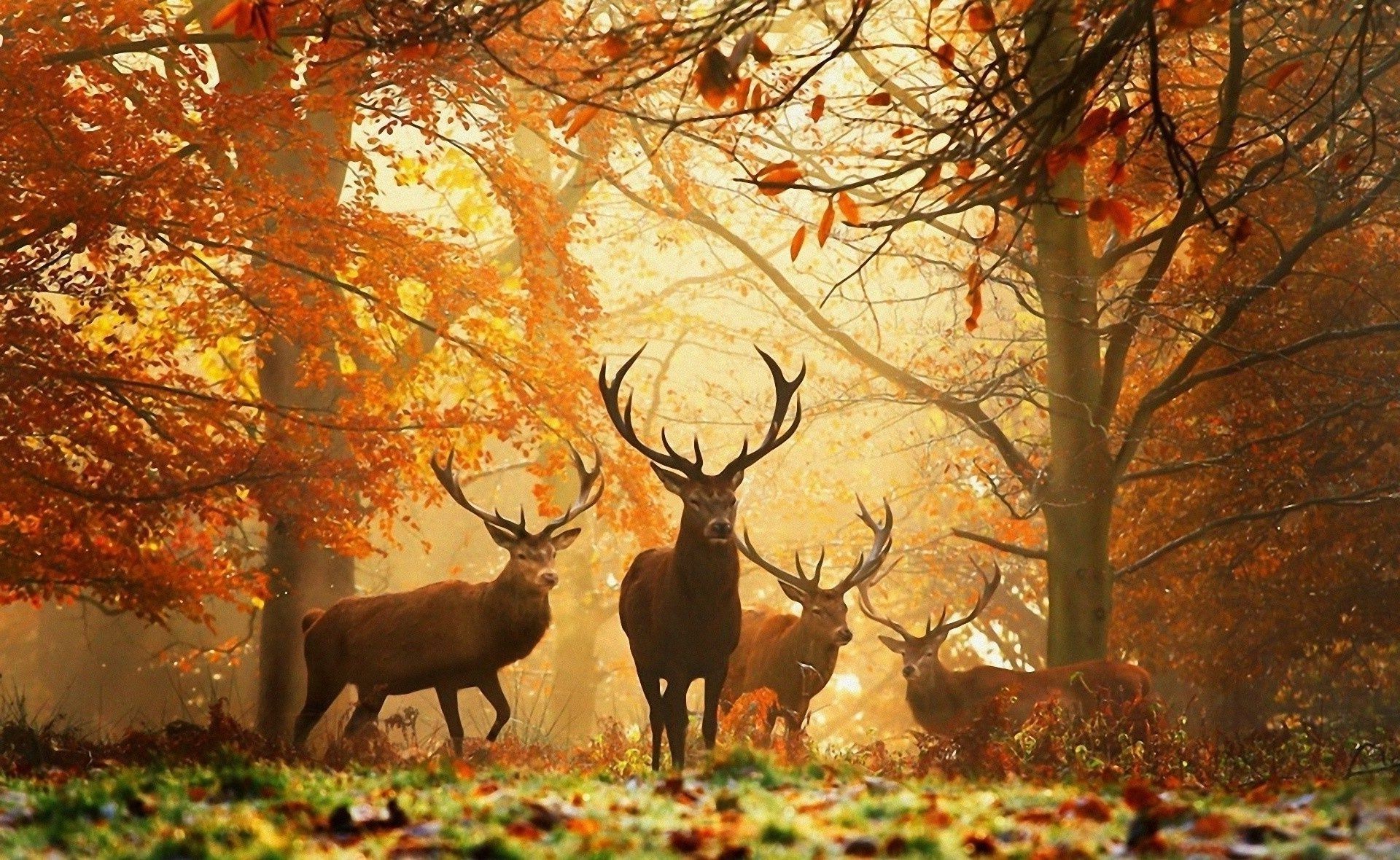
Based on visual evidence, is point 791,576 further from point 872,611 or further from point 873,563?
point 872,611

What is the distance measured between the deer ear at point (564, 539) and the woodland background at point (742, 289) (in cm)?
157

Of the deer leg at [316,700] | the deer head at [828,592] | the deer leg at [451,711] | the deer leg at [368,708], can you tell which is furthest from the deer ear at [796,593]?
the deer leg at [316,700]

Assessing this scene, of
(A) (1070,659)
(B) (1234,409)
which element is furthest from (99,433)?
(B) (1234,409)

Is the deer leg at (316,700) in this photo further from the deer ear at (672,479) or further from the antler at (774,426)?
the antler at (774,426)

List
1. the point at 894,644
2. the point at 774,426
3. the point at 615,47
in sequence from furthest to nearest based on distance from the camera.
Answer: the point at 894,644 → the point at 774,426 → the point at 615,47

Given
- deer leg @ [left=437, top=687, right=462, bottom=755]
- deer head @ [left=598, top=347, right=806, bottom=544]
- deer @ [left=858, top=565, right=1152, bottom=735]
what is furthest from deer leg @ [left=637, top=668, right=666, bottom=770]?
deer @ [left=858, top=565, right=1152, bottom=735]

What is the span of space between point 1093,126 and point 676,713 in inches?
206

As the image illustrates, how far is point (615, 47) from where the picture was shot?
6.33m

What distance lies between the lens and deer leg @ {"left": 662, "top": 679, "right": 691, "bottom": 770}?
9695 mm

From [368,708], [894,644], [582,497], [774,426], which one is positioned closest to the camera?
[774,426]

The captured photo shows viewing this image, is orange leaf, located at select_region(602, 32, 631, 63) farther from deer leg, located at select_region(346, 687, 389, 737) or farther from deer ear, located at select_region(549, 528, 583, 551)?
deer leg, located at select_region(346, 687, 389, 737)

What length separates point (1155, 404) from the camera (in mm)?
12703

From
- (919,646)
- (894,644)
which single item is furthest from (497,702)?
(919,646)

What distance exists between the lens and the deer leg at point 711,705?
9.75 metres
